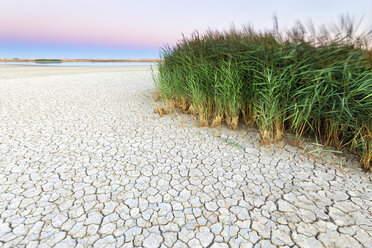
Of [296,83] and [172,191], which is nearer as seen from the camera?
[172,191]

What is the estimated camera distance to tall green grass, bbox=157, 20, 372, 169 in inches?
73.0

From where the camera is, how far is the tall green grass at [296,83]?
6.08ft

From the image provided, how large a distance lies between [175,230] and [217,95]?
6.21ft

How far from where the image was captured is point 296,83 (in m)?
2.16

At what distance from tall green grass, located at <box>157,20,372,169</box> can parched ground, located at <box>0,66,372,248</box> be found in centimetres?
30

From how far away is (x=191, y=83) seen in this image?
289 centimetres

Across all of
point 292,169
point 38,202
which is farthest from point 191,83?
point 38,202

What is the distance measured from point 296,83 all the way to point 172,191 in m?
1.67

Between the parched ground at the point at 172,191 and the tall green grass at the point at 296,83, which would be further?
the tall green grass at the point at 296,83

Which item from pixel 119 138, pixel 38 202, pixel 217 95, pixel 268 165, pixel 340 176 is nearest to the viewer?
pixel 38 202

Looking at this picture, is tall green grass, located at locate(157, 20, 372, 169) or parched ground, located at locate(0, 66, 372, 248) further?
tall green grass, located at locate(157, 20, 372, 169)

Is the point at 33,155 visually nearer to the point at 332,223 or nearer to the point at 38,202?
the point at 38,202

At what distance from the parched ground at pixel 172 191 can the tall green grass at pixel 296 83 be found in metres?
0.30

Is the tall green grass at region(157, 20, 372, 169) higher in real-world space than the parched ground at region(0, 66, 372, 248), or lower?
higher
